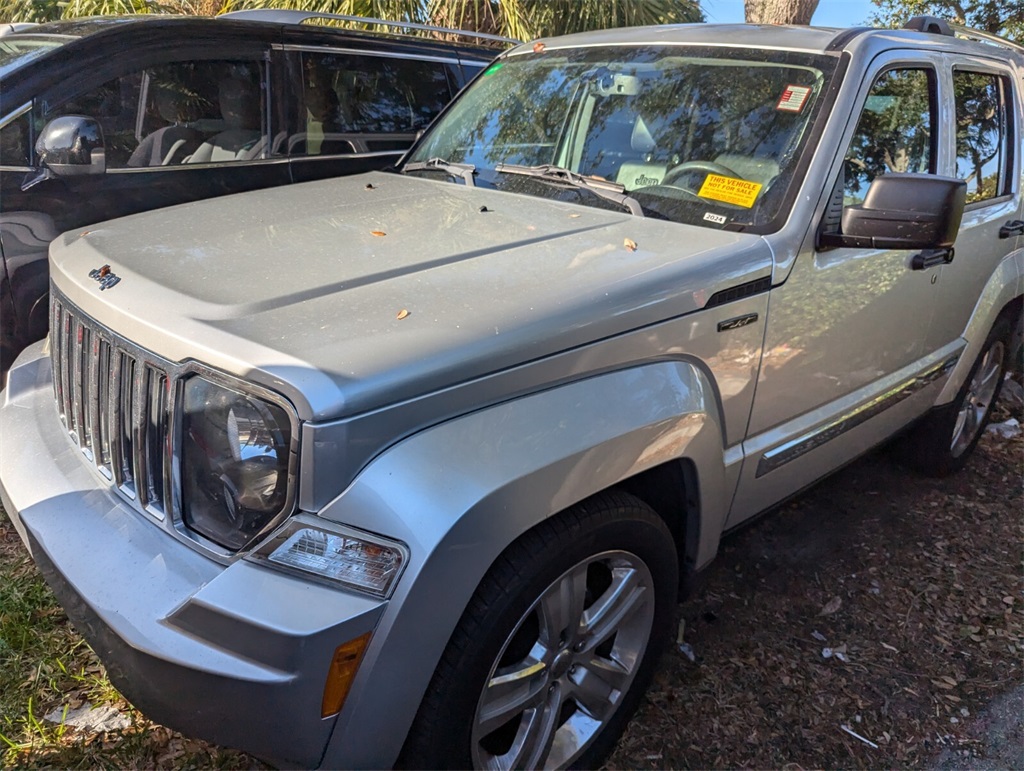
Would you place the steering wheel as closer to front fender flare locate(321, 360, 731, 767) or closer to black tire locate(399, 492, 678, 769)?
front fender flare locate(321, 360, 731, 767)

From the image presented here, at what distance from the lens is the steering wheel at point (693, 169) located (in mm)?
2678

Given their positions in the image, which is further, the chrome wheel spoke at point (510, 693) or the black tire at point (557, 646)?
the chrome wheel spoke at point (510, 693)

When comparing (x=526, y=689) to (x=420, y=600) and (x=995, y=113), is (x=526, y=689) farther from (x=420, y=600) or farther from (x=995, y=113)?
(x=995, y=113)

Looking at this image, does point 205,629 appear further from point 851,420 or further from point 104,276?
point 851,420

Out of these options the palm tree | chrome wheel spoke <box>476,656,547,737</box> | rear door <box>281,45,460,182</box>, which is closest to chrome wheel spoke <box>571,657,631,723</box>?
chrome wheel spoke <box>476,656,547,737</box>

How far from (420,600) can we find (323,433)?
38cm

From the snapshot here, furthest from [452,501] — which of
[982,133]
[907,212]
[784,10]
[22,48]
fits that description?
[784,10]

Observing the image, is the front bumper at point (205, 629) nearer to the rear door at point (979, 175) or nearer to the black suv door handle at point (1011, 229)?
the rear door at point (979, 175)

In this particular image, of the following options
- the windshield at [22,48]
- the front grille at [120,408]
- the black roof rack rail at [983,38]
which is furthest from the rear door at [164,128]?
the black roof rack rail at [983,38]

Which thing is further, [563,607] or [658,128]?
[658,128]

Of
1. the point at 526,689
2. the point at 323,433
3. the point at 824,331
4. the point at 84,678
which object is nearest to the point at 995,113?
the point at 824,331

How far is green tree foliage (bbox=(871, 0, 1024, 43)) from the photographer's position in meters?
9.39

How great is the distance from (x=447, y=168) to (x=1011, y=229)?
8.22 ft

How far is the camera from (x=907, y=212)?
243cm
